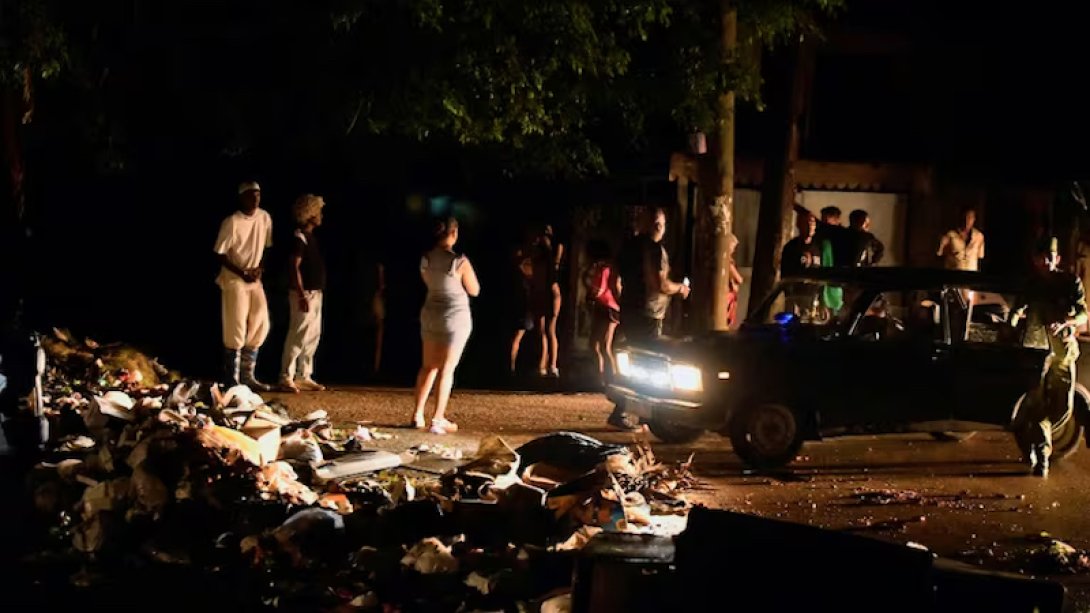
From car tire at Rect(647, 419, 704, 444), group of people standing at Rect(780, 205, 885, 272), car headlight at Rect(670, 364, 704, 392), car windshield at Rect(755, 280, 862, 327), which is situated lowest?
car tire at Rect(647, 419, 704, 444)

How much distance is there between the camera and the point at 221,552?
7.14 m

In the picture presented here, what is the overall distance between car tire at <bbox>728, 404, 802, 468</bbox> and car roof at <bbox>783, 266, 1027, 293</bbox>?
1236 mm

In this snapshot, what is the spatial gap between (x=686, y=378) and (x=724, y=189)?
362cm

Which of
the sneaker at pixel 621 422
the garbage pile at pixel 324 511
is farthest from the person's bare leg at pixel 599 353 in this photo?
the garbage pile at pixel 324 511

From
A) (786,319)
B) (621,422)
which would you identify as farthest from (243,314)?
(786,319)

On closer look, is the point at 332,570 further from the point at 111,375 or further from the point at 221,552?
the point at 111,375

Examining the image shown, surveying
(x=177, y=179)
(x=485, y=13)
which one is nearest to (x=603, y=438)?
(x=485, y=13)

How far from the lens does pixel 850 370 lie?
10.0m

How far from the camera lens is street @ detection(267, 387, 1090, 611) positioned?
840 centimetres

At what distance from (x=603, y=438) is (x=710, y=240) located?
2.92 metres

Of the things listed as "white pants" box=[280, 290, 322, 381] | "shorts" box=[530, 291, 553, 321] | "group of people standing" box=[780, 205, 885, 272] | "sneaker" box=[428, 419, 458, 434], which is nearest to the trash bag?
"sneaker" box=[428, 419, 458, 434]

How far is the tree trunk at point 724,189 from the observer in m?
13.2

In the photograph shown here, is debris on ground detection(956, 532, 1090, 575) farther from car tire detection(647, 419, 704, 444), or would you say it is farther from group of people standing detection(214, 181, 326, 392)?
group of people standing detection(214, 181, 326, 392)

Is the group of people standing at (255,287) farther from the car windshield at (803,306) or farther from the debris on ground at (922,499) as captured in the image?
the debris on ground at (922,499)
